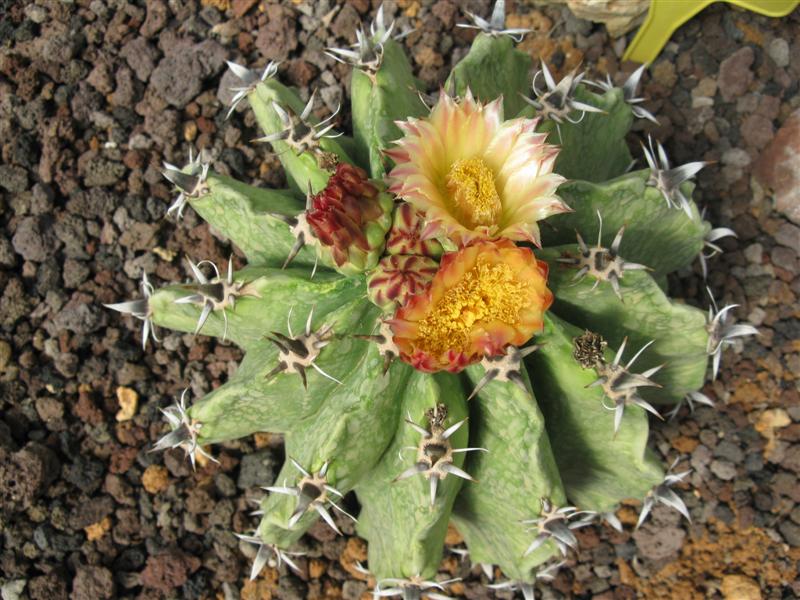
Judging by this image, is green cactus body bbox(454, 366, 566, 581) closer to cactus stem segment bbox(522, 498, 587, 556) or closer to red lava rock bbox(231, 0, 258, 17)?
cactus stem segment bbox(522, 498, 587, 556)

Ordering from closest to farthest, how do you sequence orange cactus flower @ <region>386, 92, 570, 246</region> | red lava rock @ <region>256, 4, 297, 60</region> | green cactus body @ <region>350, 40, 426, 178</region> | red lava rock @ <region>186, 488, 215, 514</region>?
orange cactus flower @ <region>386, 92, 570, 246</region> → green cactus body @ <region>350, 40, 426, 178</region> → red lava rock @ <region>186, 488, 215, 514</region> → red lava rock @ <region>256, 4, 297, 60</region>

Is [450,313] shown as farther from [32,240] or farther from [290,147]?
[32,240]

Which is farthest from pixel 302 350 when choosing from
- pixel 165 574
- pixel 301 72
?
pixel 301 72

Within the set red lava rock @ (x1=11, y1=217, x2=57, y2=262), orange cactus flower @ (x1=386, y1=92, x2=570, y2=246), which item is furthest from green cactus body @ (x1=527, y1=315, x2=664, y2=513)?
red lava rock @ (x1=11, y1=217, x2=57, y2=262)

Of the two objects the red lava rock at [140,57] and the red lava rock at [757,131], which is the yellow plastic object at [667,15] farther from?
the red lava rock at [140,57]

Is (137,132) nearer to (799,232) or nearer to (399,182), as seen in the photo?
(399,182)

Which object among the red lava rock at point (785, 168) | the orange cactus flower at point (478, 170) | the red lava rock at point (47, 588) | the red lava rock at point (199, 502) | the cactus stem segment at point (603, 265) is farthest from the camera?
the red lava rock at point (785, 168)

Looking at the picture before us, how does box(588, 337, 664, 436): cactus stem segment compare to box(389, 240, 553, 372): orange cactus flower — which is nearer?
box(389, 240, 553, 372): orange cactus flower

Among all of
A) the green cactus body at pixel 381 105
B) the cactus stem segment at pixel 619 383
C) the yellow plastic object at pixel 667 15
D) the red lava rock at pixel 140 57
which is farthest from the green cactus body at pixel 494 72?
the red lava rock at pixel 140 57
